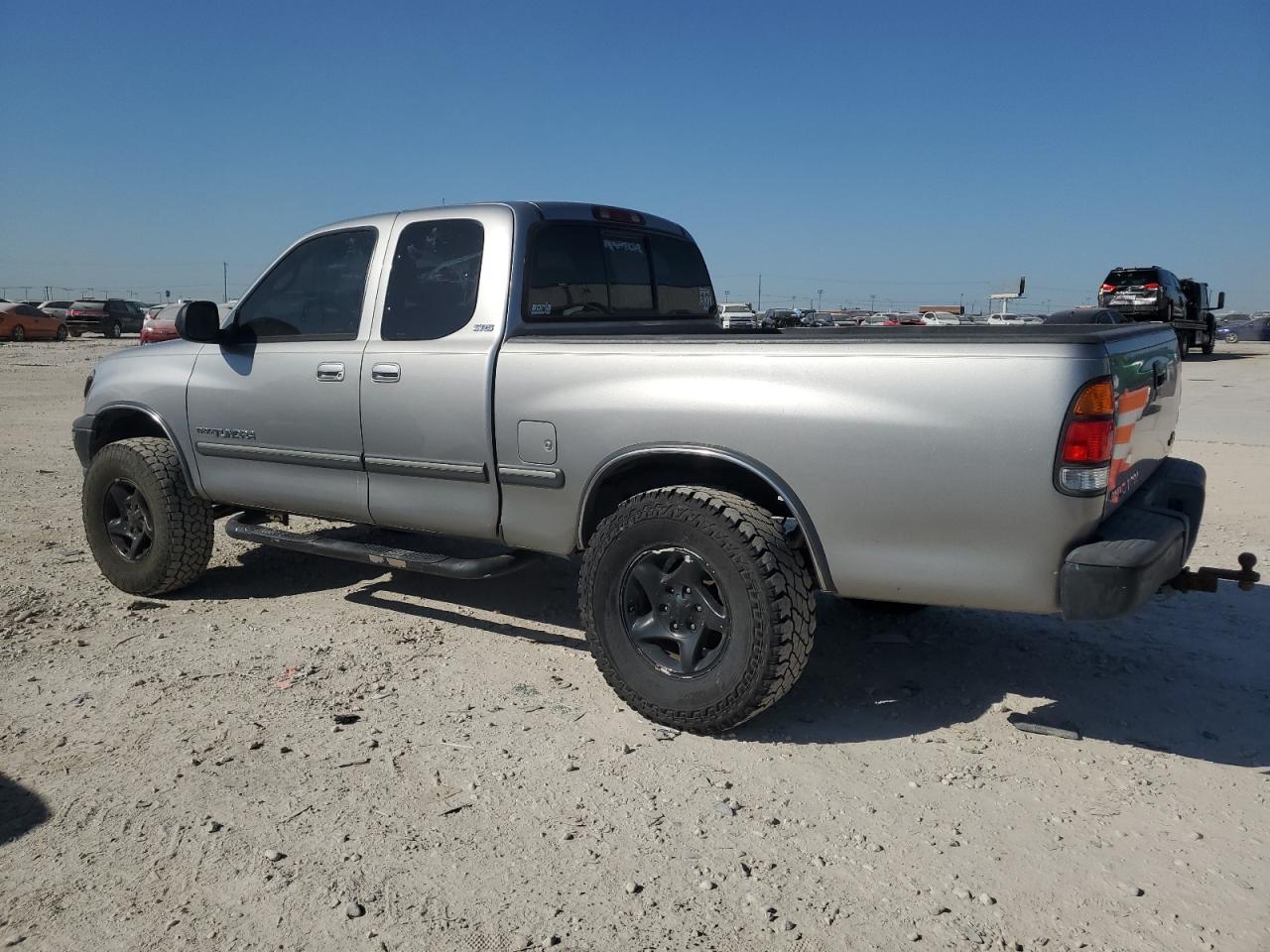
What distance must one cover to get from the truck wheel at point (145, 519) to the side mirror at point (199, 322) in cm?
71

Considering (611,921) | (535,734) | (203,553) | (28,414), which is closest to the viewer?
(611,921)

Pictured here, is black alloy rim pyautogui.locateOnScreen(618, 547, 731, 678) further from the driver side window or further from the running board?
the driver side window

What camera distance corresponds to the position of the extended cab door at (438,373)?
4195mm

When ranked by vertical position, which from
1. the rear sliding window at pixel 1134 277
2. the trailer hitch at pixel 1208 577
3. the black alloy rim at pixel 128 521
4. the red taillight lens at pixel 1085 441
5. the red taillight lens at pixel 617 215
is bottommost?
the black alloy rim at pixel 128 521

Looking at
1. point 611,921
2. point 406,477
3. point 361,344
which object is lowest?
point 611,921

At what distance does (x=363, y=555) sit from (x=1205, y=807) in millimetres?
3399

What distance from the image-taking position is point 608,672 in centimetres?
385

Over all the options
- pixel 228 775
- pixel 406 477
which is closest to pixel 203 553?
pixel 406 477

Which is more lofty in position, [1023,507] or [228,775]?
[1023,507]

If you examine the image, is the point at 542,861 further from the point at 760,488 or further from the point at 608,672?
the point at 760,488

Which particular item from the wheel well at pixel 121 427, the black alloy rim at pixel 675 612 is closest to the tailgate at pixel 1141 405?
the black alloy rim at pixel 675 612

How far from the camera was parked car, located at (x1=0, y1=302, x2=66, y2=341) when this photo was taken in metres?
32.8

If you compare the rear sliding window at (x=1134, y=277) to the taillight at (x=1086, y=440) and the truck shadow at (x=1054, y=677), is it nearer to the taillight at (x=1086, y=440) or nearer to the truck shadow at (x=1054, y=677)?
the truck shadow at (x=1054, y=677)

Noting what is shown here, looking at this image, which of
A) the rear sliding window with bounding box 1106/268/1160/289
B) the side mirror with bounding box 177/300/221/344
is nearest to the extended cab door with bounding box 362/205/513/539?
the side mirror with bounding box 177/300/221/344
